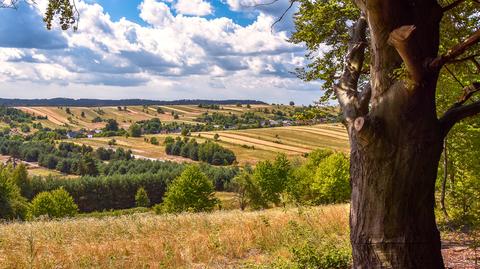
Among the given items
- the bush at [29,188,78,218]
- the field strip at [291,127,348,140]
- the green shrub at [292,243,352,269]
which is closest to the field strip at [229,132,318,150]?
the field strip at [291,127,348,140]

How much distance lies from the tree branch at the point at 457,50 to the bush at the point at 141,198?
105624mm

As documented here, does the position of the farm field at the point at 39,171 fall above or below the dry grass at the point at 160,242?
below

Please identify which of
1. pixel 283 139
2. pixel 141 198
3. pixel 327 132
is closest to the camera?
pixel 141 198

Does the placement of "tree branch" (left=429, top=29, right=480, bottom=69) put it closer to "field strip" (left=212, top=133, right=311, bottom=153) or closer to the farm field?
"field strip" (left=212, top=133, right=311, bottom=153)

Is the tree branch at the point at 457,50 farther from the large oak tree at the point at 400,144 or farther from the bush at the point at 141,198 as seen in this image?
the bush at the point at 141,198

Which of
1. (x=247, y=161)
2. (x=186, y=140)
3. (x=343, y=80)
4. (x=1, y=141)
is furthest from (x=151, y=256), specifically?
(x=1, y=141)

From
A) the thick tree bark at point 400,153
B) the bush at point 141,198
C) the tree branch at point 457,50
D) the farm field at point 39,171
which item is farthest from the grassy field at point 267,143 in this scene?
the tree branch at point 457,50

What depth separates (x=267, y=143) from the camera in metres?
155

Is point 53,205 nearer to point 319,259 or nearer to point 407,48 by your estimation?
point 319,259

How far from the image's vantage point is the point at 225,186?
4692 inches

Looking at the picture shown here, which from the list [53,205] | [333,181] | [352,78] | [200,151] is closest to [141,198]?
[53,205]

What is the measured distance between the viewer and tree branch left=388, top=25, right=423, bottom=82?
389 cm

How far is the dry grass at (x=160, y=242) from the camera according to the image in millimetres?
8453

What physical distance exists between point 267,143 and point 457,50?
151677 mm
